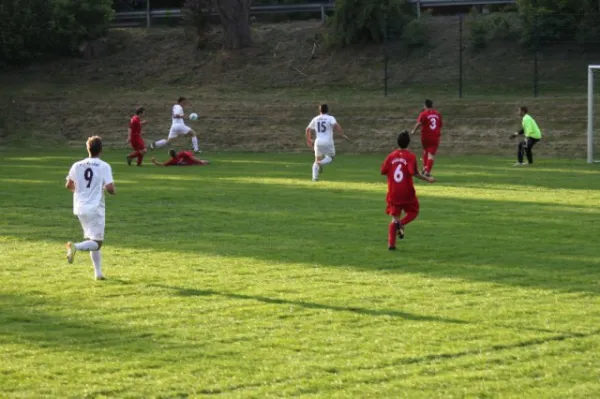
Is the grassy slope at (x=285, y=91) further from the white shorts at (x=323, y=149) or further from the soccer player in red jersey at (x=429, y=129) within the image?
the white shorts at (x=323, y=149)

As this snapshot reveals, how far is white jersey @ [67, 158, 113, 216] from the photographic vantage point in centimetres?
1341

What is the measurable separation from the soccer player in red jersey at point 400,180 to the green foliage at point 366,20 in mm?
32683

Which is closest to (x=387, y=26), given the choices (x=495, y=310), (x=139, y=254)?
(x=139, y=254)

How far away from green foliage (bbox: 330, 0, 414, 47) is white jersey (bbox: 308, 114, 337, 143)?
70.1 feet

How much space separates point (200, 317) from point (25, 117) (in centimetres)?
3689

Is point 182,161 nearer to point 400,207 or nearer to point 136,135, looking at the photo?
point 136,135

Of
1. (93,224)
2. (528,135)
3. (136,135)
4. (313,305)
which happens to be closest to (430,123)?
(528,135)

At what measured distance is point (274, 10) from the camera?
55781 millimetres

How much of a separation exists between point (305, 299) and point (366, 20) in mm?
37893

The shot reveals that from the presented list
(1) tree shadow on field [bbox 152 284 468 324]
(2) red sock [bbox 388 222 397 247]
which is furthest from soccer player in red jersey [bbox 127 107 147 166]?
(1) tree shadow on field [bbox 152 284 468 324]

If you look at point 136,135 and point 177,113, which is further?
point 177,113

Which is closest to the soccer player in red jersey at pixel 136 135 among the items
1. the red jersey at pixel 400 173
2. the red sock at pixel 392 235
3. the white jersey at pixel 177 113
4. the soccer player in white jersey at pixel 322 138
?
the white jersey at pixel 177 113

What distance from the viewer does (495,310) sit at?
11.6 m

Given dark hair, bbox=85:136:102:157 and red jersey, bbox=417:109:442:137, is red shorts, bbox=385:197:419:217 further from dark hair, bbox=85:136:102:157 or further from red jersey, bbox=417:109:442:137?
red jersey, bbox=417:109:442:137
